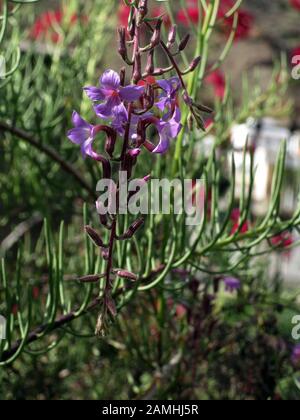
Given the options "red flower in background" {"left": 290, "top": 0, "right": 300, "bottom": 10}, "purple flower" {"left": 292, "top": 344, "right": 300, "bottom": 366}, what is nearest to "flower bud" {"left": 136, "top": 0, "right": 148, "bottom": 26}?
"purple flower" {"left": 292, "top": 344, "right": 300, "bottom": 366}

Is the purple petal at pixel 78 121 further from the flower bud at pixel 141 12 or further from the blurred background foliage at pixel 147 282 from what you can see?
the blurred background foliage at pixel 147 282

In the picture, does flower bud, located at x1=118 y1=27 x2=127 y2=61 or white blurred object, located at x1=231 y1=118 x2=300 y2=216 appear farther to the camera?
white blurred object, located at x1=231 y1=118 x2=300 y2=216

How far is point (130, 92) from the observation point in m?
0.47

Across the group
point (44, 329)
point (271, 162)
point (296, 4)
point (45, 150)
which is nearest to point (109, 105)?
point (44, 329)

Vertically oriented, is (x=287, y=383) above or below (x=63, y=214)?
below

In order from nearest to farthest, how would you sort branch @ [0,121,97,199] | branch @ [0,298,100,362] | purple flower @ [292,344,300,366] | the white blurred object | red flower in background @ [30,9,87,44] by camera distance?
branch @ [0,298,100,362], branch @ [0,121,97,199], purple flower @ [292,344,300,366], red flower in background @ [30,9,87,44], the white blurred object

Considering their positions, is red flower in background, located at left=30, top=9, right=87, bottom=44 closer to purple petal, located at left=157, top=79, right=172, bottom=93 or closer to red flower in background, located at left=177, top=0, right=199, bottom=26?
red flower in background, located at left=177, top=0, right=199, bottom=26

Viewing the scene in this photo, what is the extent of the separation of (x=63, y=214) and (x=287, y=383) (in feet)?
1.60

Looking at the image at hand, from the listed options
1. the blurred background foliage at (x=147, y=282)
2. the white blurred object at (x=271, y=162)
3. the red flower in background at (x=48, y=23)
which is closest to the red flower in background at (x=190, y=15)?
the red flower in background at (x=48, y=23)

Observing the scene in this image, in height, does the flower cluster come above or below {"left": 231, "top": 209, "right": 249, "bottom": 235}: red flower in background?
above

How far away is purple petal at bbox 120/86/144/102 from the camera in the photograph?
0.47 m

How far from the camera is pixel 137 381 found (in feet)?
3.60
